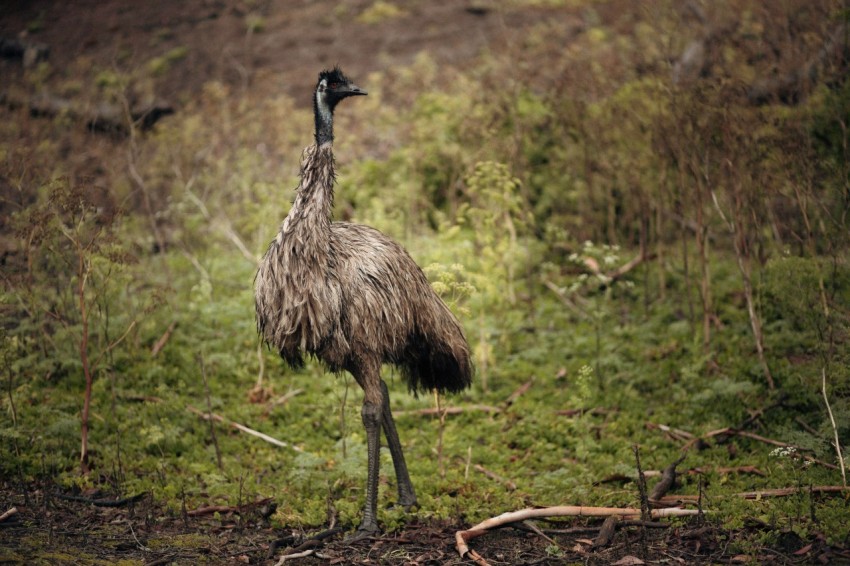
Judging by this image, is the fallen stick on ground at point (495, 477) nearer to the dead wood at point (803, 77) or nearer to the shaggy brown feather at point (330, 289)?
the shaggy brown feather at point (330, 289)

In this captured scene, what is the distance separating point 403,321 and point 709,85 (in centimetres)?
447

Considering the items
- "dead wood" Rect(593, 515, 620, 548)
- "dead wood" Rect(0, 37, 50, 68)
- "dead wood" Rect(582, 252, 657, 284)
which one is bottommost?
"dead wood" Rect(593, 515, 620, 548)

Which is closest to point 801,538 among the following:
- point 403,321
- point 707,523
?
point 707,523

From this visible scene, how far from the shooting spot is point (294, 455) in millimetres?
7988

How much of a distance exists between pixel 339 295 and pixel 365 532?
1.71 m

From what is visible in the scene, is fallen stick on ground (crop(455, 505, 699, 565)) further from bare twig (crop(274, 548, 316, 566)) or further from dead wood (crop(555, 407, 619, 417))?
dead wood (crop(555, 407, 619, 417))

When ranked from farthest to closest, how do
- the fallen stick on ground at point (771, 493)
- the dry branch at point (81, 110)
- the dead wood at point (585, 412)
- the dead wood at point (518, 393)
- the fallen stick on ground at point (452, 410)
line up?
the dry branch at point (81, 110) → the dead wood at point (518, 393) → the fallen stick on ground at point (452, 410) → the dead wood at point (585, 412) → the fallen stick on ground at point (771, 493)

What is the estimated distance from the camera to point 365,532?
623cm

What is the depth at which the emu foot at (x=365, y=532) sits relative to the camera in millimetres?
6162

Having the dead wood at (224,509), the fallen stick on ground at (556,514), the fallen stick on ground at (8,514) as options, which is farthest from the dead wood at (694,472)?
the fallen stick on ground at (8,514)

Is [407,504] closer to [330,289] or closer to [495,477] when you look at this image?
[495,477]

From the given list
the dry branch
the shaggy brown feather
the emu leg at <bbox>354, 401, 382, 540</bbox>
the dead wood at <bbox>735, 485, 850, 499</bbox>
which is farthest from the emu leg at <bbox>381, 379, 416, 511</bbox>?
the dry branch

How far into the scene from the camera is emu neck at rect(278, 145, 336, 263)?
6.02 meters

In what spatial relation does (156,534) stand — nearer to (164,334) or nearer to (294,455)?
(294,455)
